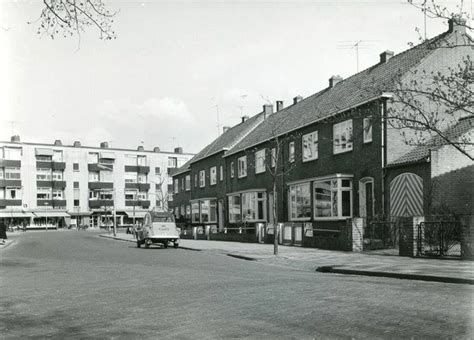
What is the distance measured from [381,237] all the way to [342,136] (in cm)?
736

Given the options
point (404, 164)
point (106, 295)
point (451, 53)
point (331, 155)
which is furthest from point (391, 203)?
point (106, 295)

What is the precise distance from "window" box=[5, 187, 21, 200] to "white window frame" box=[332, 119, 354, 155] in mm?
66456

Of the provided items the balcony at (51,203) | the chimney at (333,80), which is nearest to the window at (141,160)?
the balcony at (51,203)

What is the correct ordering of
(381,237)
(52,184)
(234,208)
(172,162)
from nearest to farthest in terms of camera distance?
(381,237) < (234,208) < (52,184) < (172,162)

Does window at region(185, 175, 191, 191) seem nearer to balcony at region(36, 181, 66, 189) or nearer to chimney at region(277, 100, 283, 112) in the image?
chimney at region(277, 100, 283, 112)

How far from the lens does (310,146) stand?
2947 centimetres

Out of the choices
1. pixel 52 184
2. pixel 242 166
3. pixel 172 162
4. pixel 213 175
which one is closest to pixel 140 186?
pixel 172 162

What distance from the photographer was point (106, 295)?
10125 millimetres

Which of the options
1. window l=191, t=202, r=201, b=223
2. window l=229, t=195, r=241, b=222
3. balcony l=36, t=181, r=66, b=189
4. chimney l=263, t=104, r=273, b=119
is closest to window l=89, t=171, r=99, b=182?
balcony l=36, t=181, r=66, b=189

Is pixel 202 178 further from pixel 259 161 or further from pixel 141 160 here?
pixel 141 160

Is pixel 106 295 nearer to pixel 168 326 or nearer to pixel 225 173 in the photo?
pixel 168 326

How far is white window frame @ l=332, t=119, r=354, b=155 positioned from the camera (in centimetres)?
2548

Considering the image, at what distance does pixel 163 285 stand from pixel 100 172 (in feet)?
262

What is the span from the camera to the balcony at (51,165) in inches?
3259
